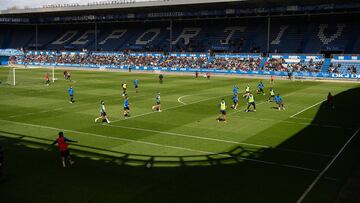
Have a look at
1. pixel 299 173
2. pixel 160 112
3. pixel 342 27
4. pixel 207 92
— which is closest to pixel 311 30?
pixel 342 27

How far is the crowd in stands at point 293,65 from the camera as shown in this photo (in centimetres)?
6548

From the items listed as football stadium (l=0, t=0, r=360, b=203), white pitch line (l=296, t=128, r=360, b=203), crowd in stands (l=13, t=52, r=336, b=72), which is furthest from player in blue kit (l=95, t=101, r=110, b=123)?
crowd in stands (l=13, t=52, r=336, b=72)

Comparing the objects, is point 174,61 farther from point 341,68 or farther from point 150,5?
point 341,68

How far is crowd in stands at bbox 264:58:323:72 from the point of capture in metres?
65.5

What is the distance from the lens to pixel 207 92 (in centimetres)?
4303

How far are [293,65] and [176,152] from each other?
54246 millimetres

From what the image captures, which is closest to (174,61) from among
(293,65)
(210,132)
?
(293,65)

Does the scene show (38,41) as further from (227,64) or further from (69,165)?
(69,165)

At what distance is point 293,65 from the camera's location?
67.6 m

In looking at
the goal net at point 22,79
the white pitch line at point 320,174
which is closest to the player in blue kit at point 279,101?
the white pitch line at point 320,174

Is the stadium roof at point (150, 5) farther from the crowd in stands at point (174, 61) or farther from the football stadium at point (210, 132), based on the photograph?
the crowd in stands at point (174, 61)

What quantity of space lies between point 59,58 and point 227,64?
44.3 metres

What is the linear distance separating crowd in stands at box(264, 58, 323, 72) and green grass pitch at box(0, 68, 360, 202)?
34.2m

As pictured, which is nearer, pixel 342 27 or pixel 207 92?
pixel 207 92
